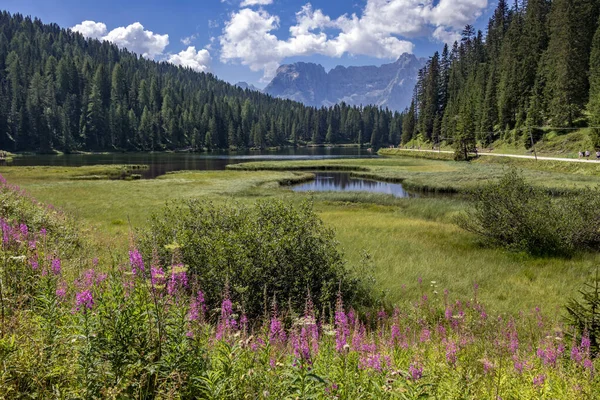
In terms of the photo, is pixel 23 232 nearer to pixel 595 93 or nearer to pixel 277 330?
pixel 277 330

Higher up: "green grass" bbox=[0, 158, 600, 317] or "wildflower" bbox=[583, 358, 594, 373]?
"wildflower" bbox=[583, 358, 594, 373]

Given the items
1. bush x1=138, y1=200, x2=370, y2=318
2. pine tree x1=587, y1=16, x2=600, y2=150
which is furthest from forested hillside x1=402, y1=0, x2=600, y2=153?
bush x1=138, y1=200, x2=370, y2=318

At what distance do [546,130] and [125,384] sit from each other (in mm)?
99019

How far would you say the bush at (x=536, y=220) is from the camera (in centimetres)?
1767

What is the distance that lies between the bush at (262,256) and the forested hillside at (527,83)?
66.1 meters

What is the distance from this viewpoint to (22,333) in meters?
4.99

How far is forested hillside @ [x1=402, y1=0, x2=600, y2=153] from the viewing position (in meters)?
79.1

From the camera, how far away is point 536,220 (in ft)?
57.9

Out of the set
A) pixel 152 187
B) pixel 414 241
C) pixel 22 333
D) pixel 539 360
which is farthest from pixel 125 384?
pixel 152 187

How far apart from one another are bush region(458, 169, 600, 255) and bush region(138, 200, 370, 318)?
34.4 ft

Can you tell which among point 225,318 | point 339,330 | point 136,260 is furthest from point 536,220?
point 136,260

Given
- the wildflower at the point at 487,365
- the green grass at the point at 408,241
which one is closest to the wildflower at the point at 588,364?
the wildflower at the point at 487,365

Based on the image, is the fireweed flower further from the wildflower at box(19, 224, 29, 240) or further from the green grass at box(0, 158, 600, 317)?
the wildflower at box(19, 224, 29, 240)

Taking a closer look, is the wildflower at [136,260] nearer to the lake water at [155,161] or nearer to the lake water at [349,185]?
the lake water at [349,185]
